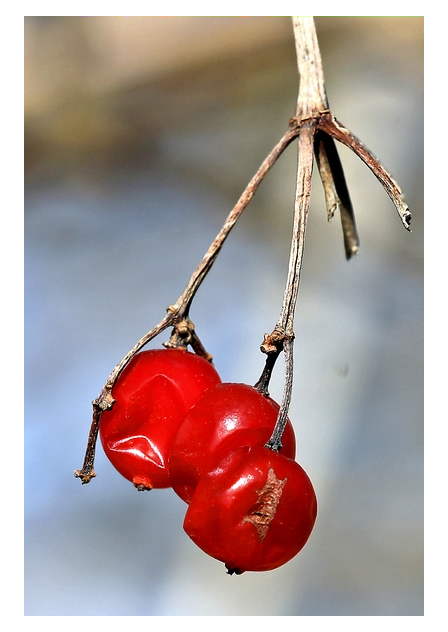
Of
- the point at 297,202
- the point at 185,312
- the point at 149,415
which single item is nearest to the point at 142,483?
the point at 149,415

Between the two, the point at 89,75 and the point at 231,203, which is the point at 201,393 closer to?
the point at 89,75

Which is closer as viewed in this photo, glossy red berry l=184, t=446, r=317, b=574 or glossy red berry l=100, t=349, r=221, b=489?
glossy red berry l=184, t=446, r=317, b=574

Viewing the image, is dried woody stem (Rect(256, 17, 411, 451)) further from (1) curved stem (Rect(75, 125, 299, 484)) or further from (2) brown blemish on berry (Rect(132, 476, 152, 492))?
(2) brown blemish on berry (Rect(132, 476, 152, 492))

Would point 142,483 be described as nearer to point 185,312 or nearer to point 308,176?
point 185,312

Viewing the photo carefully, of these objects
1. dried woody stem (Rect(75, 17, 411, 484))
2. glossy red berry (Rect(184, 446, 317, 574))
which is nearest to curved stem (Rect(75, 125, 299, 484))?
dried woody stem (Rect(75, 17, 411, 484))

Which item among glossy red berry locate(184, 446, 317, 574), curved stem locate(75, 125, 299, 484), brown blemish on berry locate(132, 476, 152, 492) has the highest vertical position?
curved stem locate(75, 125, 299, 484)

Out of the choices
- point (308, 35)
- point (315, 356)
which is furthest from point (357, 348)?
point (308, 35)

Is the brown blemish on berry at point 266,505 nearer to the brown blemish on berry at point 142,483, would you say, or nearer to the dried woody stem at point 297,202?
the dried woody stem at point 297,202
